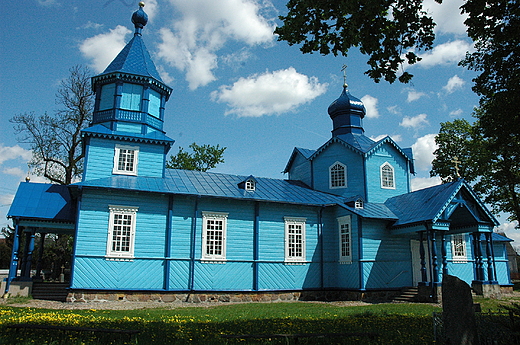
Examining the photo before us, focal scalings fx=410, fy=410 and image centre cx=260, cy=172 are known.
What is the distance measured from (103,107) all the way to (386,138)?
14.4m

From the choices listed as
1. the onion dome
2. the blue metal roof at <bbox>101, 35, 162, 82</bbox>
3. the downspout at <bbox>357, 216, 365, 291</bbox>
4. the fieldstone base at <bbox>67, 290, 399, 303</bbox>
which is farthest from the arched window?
the blue metal roof at <bbox>101, 35, 162, 82</bbox>

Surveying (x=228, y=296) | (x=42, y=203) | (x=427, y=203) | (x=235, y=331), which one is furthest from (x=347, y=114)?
(x=235, y=331)

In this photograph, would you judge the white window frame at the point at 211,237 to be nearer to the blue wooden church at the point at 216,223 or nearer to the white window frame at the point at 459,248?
the blue wooden church at the point at 216,223

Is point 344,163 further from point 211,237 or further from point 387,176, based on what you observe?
point 211,237

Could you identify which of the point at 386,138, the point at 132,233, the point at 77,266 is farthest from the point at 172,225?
the point at 386,138

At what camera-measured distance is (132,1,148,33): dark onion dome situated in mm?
21344

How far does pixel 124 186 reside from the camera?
1644 centimetres

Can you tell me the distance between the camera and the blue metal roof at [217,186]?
16859 mm

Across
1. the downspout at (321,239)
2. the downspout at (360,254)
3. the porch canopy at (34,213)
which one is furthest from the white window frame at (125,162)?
the downspout at (360,254)

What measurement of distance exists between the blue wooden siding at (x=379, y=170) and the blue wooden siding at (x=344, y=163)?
0.46 meters

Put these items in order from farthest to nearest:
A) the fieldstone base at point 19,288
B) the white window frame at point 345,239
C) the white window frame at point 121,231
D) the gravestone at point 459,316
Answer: the white window frame at point 345,239, the fieldstone base at point 19,288, the white window frame at point 121,231, the gravestone at point 459,316

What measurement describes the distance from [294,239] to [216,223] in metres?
3.88

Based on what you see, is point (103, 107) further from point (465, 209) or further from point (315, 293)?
point (465, 209)

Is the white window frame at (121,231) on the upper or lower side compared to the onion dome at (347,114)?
lower
